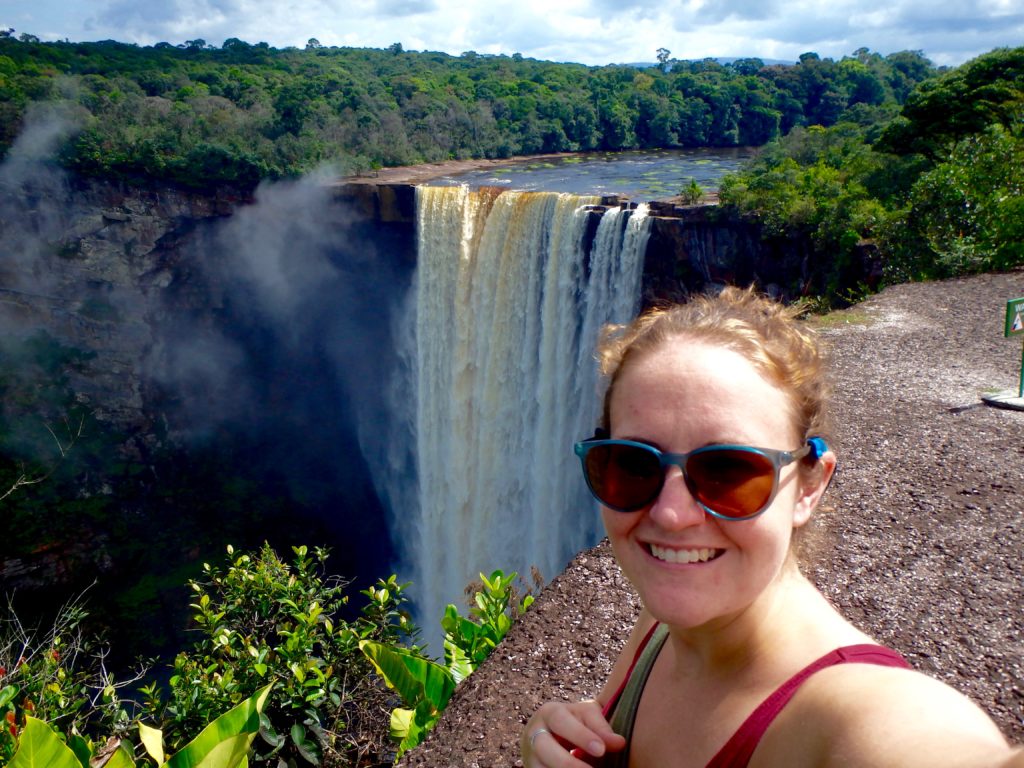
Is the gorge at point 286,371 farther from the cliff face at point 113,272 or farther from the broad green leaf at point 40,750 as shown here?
the broad green leaf at point 40,750

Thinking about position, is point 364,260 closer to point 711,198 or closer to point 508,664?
point 711,198

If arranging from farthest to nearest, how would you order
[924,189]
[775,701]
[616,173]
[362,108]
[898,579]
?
[362,108] < [616,173] < [924,189] < [898,579] < [775,701]

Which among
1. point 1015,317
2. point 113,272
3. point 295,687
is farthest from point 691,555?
point 113,272

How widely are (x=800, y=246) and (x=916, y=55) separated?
41260 millimetres

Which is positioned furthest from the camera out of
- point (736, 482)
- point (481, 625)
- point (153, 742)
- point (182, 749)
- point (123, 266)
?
point (123, 266)

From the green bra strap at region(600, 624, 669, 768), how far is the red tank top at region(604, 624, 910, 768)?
26cm

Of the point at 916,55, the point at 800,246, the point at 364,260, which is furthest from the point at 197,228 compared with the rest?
the point at 916,55

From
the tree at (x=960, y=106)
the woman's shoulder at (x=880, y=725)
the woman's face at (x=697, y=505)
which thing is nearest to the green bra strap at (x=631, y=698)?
the woman's face at (x=697, y=505)

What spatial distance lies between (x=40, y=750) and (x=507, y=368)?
46.3 ft

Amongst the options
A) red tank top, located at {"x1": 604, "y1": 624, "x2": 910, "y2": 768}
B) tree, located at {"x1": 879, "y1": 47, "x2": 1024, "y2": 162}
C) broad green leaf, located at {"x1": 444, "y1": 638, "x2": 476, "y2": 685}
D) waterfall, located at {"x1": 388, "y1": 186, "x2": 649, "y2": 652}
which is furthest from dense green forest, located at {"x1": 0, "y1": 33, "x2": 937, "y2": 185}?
red tank top, located at {"x1": 604, "y1": 624, "x2": 910, "y2": 768}

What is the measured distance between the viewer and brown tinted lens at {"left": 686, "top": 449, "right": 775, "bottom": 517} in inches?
47.5

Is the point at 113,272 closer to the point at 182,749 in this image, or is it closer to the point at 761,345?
the point at 182,749

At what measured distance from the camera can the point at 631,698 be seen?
1387mm

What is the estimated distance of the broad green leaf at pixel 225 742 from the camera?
2.58 m
